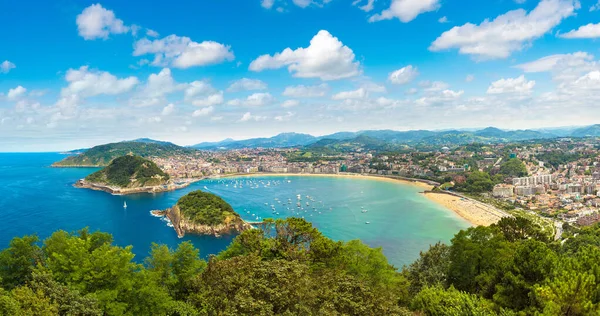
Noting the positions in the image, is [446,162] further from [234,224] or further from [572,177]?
[234,224]

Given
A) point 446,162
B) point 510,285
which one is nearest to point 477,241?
point 510,285

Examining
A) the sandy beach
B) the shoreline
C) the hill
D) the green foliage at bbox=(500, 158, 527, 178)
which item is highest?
the hill

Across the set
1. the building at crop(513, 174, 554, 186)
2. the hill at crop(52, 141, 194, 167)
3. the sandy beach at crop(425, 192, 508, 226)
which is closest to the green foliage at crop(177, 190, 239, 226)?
the sandy beach at crop(425, 192, 508, 226)

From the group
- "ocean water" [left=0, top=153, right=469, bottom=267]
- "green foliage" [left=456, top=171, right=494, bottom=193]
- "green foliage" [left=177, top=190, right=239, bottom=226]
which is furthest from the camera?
"green foliage" [left=456, top=171, right=494, bottom=193]

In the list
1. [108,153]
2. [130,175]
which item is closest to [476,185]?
[130,175]

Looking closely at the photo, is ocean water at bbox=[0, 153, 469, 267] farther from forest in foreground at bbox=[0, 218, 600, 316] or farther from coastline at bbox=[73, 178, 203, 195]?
forest in foreground at bbox=[0, 218, 600, 316]

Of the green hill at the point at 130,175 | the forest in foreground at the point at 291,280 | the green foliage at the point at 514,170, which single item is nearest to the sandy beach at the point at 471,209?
the green foliage at the point at 514,170
